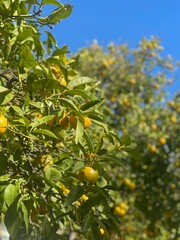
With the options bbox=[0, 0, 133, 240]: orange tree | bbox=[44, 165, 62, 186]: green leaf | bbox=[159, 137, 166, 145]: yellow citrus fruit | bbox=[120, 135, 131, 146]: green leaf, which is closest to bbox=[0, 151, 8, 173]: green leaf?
bbox=[0, 0, 133, 240]: orange tree

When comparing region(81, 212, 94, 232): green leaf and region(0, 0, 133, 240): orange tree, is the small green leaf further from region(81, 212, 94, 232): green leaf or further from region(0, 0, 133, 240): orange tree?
region(81, 212, 94, 232): green leaf

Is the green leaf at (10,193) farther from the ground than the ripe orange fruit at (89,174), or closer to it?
closer to it

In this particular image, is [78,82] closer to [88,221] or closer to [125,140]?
[125,140]

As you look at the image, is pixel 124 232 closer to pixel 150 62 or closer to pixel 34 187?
pixel 150 62

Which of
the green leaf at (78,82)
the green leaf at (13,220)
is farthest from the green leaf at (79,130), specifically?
the green leaf at (13,220)

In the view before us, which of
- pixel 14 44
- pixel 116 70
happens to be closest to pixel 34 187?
pixel 14 44

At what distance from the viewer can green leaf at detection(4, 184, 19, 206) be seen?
1.29m

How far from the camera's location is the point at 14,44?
1.50 metres

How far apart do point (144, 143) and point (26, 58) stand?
14.4 ft

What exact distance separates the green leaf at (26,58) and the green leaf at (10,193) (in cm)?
32

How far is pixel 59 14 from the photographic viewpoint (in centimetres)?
148

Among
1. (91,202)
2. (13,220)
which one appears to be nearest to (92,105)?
(91,202)

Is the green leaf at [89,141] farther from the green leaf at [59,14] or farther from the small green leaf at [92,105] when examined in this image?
the green leaf at [59,14]

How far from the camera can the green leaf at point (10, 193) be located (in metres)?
1.29
